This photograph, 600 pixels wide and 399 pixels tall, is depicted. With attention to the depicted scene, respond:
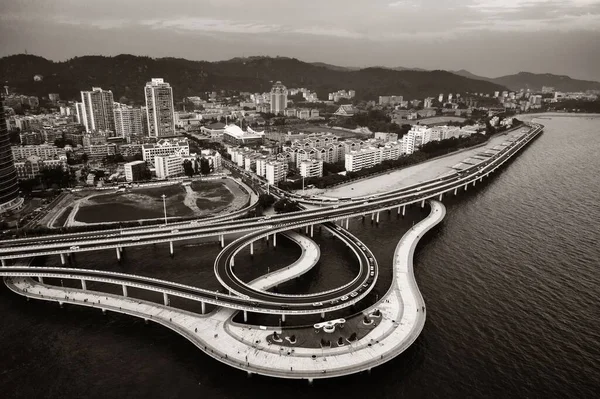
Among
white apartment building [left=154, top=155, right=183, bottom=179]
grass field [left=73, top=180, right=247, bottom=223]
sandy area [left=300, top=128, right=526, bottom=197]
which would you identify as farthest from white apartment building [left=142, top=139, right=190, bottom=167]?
sandy area [left=300, top=128, right=526, bottom=197]

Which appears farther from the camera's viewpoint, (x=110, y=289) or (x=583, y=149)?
(x=583, y=149)

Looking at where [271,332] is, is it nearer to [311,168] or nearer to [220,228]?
[220,228]

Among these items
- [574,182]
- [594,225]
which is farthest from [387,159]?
[594,225]

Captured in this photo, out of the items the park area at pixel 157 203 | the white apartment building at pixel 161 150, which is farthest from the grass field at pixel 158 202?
the white apartment building at pixel 161 150

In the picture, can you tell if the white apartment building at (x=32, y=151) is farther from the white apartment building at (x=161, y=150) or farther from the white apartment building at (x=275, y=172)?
the white apartment building at (x=275, y=172)

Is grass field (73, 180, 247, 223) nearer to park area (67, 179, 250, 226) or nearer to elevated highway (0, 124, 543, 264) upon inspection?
park area (67, 179, 250, 226)

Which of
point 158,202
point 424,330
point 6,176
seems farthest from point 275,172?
point 424,330

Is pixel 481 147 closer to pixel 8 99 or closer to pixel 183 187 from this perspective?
pixel 183 187
